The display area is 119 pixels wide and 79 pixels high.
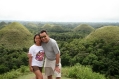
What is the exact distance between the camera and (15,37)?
2816 centimetres

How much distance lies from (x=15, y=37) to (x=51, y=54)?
83.6ft

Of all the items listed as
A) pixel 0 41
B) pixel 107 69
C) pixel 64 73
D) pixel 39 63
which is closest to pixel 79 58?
pixel 107 69

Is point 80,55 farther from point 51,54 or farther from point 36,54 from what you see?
point 36,54

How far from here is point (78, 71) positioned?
567 centimetres

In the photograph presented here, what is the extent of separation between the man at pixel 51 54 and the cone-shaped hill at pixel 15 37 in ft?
73.9

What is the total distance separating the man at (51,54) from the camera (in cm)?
335

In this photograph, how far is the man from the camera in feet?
11.0

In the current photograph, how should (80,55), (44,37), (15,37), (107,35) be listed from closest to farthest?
(44,37)
(80,55)
(107,35)
(15,37)

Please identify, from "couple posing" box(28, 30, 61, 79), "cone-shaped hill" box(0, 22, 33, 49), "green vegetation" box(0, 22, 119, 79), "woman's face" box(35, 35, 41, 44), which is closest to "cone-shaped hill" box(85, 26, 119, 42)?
"green vegetation" box(0, 22, 119, 79)

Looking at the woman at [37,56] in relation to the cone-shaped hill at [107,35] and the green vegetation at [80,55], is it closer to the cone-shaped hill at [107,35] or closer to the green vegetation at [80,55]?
the green vegetation at [80,55]

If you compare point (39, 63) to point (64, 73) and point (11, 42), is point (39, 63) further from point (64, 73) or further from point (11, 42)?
point (11, 42)

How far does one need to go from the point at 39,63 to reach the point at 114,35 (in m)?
23.1

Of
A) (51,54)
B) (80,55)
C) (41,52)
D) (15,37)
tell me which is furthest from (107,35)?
(41,52)

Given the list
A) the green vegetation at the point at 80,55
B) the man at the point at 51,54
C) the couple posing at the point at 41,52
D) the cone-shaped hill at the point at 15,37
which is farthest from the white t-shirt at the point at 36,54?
the cone-shaped hill at the point at 15,37
